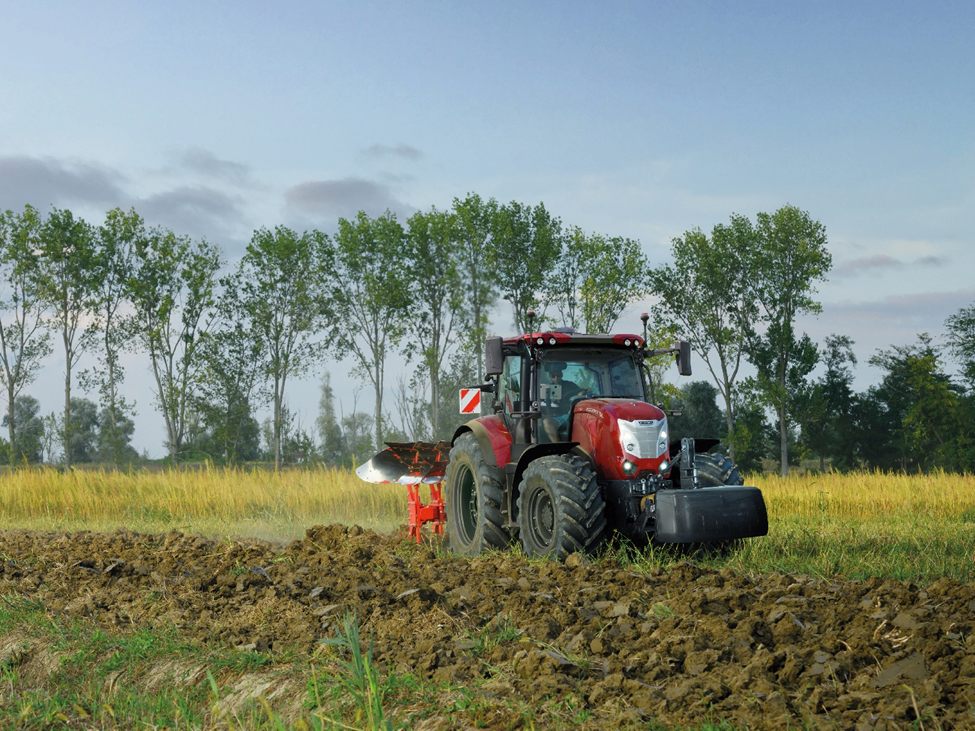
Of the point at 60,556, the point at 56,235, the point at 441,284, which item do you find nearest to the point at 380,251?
the point at 441,284

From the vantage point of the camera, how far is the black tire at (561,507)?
24.6ft

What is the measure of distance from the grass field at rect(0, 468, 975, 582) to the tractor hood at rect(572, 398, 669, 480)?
8.06 ft

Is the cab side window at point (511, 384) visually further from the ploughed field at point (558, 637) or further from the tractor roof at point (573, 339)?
the ploughed field at point (558, 637)

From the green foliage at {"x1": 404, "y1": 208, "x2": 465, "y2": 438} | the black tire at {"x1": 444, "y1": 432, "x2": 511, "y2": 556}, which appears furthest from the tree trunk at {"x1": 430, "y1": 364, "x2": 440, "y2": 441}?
the black tire at {"x1": 444, "y1": 432, "x2": 511, "y2": 556}

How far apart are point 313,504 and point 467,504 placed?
631 cm

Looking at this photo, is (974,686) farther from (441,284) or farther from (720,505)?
(441,284)

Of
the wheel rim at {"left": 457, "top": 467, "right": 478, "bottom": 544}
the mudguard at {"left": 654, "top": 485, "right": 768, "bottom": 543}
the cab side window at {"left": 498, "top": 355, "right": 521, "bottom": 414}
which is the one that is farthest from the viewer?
the wheel rim at {"left": 457, "top": 467, "right": 478, "bottom": 544}

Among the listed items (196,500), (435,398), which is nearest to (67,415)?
(435,398)

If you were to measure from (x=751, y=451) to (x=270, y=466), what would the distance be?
93.9 feet

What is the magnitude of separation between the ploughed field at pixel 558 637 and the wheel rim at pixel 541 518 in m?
0.45

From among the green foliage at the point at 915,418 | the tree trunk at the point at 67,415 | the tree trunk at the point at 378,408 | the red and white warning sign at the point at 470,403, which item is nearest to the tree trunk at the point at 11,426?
the tree trunk at the point at 67,415

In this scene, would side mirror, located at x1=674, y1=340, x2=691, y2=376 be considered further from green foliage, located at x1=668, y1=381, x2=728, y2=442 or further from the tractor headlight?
green foliage, located at x1=668, y1=381, x2=728, y2=442

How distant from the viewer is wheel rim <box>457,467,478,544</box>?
954 centimetres

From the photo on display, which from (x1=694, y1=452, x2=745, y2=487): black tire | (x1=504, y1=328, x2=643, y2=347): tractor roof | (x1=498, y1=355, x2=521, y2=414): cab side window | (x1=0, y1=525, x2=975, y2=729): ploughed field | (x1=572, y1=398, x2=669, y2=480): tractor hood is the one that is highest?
(x1=504, y1=328, x2=643, y2=347): tractor roof
